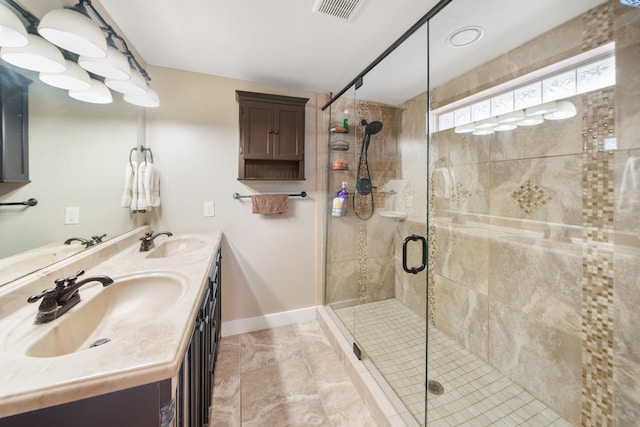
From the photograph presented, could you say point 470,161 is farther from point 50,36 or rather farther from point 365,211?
point 50,36

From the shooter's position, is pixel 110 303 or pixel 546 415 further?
pixel 546 415

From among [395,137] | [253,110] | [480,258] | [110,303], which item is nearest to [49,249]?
[110,303]

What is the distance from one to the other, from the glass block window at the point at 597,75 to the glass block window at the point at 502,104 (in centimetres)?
36

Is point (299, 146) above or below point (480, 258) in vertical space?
above

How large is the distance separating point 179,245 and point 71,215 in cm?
68

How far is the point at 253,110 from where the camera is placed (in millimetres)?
2033

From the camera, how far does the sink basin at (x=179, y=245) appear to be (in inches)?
66.8

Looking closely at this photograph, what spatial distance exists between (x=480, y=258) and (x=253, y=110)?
2227 mm

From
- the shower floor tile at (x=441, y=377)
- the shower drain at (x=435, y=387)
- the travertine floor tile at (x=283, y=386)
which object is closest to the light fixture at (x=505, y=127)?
the shower floor tile at (x=441, y=377)

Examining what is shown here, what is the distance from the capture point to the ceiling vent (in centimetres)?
128

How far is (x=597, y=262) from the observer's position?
3.99 feet

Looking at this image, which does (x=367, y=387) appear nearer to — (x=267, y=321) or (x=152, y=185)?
(x=267, y=321)

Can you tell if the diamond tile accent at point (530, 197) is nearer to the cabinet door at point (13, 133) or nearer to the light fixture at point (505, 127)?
the light fixture at point (505, 127)

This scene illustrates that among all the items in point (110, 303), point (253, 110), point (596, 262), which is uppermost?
point (253, 110)
